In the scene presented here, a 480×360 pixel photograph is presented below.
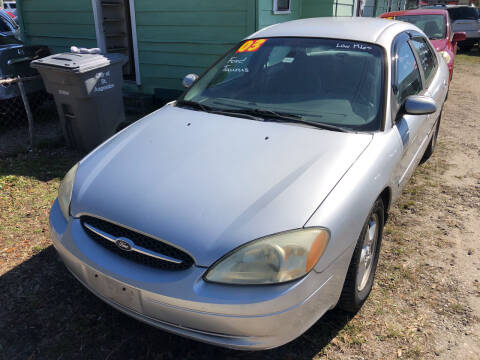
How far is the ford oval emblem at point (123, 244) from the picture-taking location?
2.03 metres

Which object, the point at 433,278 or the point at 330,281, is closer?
the point at 330,281

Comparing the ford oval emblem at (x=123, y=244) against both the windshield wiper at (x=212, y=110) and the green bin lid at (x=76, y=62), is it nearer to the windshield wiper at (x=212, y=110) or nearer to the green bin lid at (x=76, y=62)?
the windshield wiper at (x=212, y=110)

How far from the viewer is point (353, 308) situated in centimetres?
246

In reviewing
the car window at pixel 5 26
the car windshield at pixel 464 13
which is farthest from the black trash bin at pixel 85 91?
the car windshield at pixel 464 13

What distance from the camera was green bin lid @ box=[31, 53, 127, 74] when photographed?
4.62 m

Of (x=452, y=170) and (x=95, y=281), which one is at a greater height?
(x=95, y=281)

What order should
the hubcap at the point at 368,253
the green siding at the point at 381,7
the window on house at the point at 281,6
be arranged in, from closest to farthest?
the hubcap at the point at 368,253 < the window on house at the point at 281,6 < the green siding at the point at 381,7

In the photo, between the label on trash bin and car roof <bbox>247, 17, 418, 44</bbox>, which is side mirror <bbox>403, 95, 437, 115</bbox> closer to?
car roof <bbox>247, 17, 418, 44</bbox>

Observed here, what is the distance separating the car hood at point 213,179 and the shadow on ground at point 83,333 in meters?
0.73

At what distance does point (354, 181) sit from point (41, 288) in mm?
2189

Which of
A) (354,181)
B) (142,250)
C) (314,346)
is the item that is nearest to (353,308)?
(314,346)

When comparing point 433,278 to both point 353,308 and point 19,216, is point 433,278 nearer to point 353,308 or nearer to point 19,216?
point 353,308

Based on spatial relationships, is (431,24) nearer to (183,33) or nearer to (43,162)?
(183,33)

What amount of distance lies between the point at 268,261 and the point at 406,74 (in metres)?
2.22
